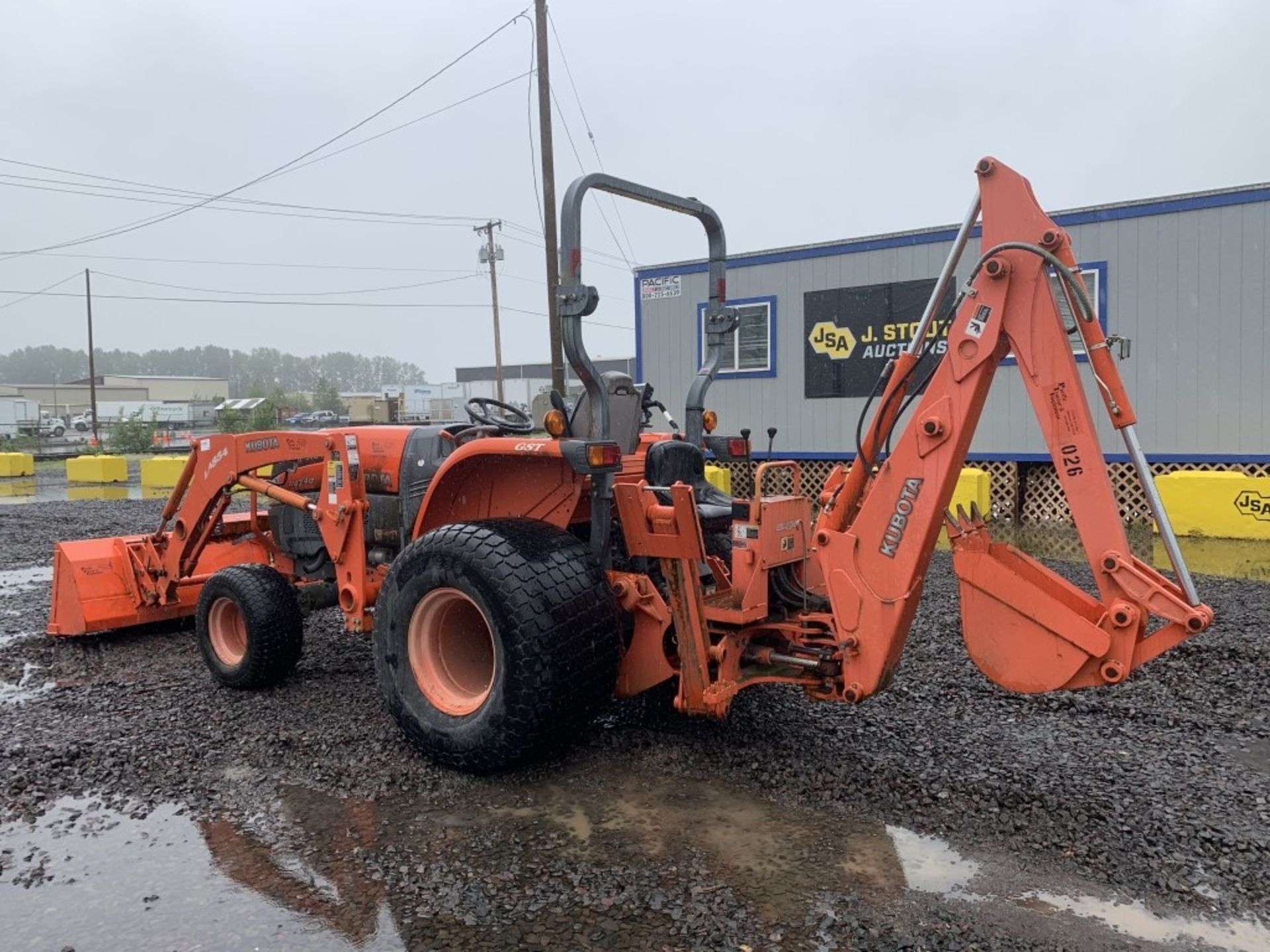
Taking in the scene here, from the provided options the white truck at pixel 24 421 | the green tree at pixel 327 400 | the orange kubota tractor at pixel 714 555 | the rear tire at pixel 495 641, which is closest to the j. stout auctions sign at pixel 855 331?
the orange kubota tractor at pixel 714 555

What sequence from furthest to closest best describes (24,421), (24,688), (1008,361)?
(24,421) → (1008,361) → (24,688)

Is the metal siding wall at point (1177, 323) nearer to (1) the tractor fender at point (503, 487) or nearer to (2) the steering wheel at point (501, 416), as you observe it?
(2) the steering wheel at point (501, 416)

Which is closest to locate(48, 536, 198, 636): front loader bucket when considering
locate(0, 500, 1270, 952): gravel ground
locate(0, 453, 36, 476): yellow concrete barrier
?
locate(0, 500, 1270, 952): gravel ground

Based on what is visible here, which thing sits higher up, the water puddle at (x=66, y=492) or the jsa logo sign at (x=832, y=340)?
the jsa logo sign at (x=832, y=340)

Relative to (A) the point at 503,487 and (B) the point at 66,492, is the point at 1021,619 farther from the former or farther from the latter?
(B) the point at 66,492

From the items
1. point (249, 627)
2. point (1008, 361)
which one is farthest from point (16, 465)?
point (1008, 361)

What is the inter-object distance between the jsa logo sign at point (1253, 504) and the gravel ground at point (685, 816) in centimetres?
489

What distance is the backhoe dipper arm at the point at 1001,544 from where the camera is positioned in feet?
10.9

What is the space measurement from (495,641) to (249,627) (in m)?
2.03

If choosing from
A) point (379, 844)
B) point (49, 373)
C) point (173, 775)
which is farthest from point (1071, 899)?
point (49, 373)

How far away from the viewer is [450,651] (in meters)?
4.40

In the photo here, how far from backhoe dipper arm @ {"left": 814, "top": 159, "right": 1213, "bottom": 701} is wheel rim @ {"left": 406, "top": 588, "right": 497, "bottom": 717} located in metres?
1.61

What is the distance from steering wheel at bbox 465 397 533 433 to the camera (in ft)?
17.7

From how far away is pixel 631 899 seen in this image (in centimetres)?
311
